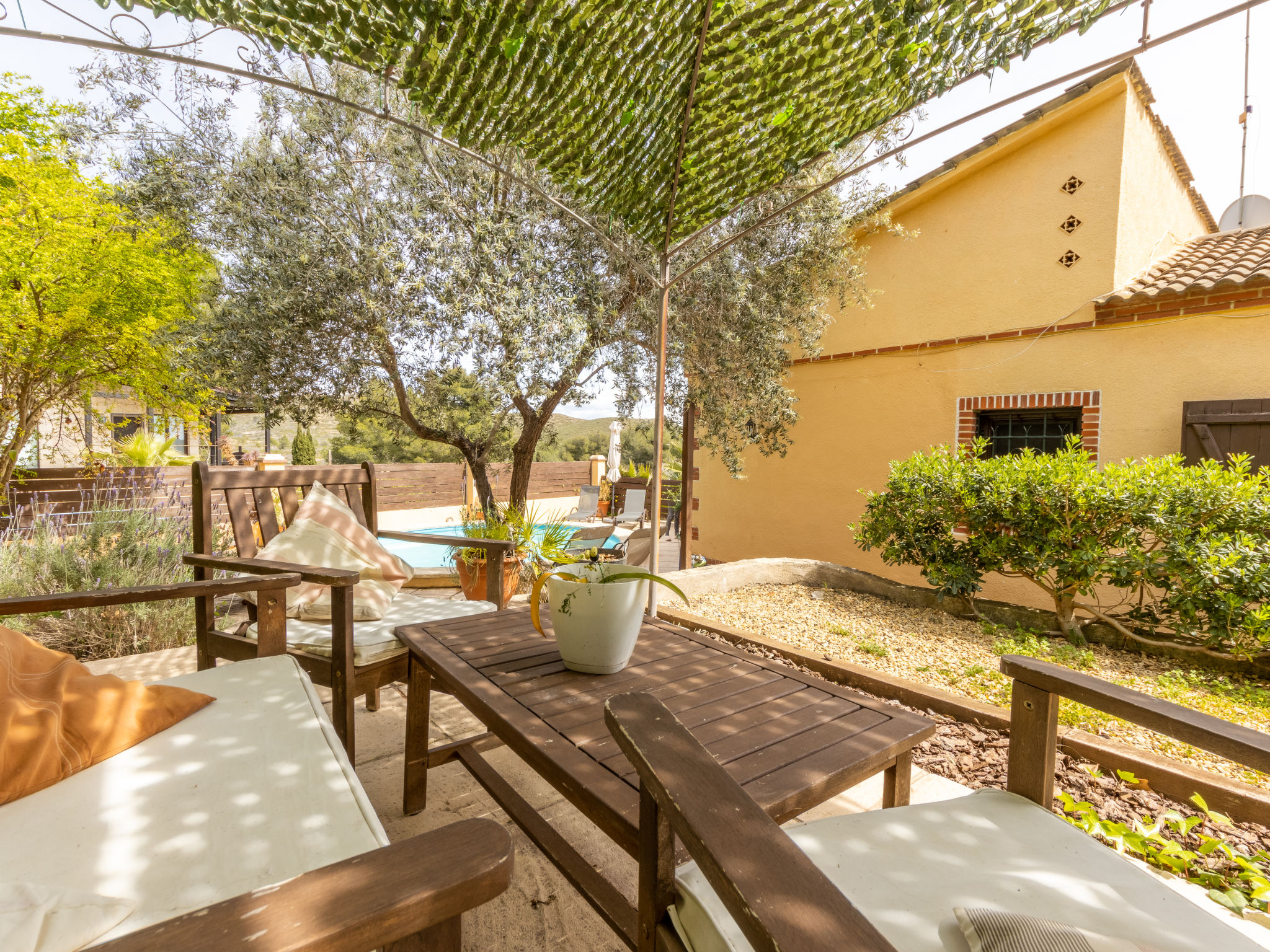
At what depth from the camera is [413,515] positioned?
1137cm

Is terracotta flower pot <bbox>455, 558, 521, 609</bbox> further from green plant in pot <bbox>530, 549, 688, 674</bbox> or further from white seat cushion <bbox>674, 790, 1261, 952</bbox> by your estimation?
white seat cushion <bbox>674, 790, 1261, 952</bbox>

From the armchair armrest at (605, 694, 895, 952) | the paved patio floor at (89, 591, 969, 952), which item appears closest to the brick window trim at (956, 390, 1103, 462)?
the paved patio floor at (89, 591, 969, 952)

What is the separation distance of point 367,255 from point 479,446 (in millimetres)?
1987

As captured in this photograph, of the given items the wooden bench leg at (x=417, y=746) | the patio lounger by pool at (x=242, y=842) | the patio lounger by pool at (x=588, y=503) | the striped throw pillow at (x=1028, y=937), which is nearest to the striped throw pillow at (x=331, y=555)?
the wooden bench leg at (x=417, y=746)

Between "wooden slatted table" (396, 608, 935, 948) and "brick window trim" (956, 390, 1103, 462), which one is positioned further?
"brick window trim" (956, 390, 1103, 462)

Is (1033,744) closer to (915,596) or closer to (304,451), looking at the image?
(915,596)

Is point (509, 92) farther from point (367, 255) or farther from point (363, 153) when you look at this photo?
point (363, 153)

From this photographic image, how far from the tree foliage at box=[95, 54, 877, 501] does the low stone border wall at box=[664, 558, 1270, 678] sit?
1.77 metres

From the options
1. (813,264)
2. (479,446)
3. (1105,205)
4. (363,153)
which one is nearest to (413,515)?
(479,446)

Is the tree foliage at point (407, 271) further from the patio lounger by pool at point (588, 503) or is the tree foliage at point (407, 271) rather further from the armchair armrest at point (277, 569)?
the patio lounger by pool at point (588, 503)

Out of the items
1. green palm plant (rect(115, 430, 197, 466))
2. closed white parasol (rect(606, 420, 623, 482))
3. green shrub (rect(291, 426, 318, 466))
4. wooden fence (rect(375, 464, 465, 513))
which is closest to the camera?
green palm plant (rect(115, 430, 197, 466))

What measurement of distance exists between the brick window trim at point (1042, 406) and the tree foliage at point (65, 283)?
646cm

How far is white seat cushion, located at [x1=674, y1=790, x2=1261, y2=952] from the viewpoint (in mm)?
745

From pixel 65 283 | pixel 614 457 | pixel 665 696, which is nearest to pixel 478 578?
pixel 665 696
